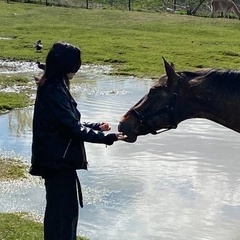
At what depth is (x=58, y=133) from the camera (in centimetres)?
509

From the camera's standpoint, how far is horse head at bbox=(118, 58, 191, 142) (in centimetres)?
567

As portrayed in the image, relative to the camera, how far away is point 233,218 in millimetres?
8156

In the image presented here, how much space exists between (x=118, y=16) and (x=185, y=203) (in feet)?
104

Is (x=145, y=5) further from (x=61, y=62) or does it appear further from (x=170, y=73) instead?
(x=61, y=62)

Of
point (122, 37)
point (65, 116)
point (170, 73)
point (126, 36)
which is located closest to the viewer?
point (65, 116)

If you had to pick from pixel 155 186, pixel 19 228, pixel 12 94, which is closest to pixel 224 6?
pixel 12 94

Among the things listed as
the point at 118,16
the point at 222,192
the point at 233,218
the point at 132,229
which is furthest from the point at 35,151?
the point at 118,16

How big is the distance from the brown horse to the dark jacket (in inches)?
29.2

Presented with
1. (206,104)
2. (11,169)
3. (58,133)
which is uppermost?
(206,104)

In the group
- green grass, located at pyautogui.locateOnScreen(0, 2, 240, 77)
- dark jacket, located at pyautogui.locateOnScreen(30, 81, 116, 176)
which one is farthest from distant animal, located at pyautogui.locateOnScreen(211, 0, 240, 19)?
dark jacket, located at pyautogui.locateOnScreen(30, 81, 116, 176)

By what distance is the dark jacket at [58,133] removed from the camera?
5.00 metres

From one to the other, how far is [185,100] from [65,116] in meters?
1.23

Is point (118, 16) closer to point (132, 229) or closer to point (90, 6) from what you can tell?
point (90, 6)

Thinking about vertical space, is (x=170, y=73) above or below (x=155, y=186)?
above
